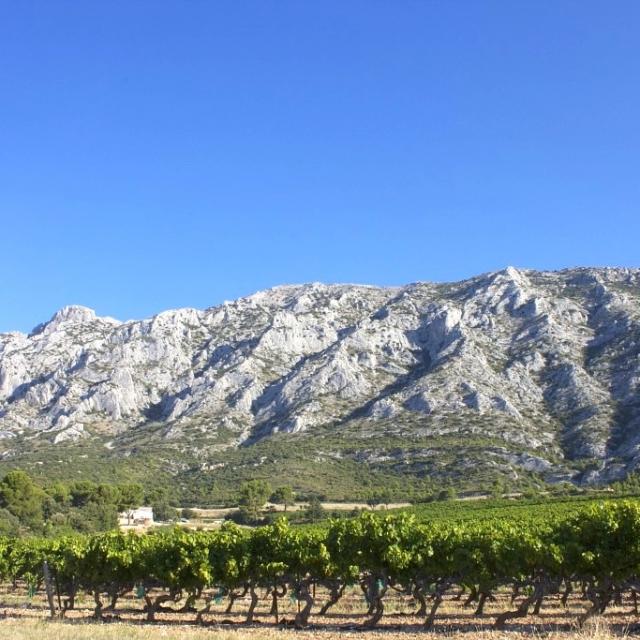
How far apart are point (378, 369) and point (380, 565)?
128 m

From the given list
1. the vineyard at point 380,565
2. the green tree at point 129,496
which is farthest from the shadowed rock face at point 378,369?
the vineyard at point 380,565

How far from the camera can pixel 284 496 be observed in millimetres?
98250

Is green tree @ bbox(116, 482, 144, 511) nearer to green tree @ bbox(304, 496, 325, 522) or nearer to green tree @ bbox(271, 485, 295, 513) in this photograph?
green tree @ bbox(271, 485, 295, 513)

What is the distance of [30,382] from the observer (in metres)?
164

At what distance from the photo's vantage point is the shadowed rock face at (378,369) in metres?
121

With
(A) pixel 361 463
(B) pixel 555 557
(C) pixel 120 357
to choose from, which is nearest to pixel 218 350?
(C) pixel 120 357

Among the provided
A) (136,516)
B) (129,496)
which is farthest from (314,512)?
(129,496)

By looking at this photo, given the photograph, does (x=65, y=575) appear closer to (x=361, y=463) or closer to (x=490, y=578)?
(x=490, y=578)

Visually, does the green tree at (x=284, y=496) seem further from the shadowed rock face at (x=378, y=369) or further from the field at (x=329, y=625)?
the field at (x=329, y=625)

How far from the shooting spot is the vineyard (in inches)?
878

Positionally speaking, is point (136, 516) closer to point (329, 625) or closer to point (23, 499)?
point (23, 499)

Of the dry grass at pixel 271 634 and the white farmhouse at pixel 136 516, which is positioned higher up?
the dry grass at pixel 271 634

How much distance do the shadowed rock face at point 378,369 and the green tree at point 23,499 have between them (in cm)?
5796

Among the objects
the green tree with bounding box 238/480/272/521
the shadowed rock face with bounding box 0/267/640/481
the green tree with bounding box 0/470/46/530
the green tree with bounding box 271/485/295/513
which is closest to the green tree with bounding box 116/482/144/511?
the green tree with bounding box 0/470/46/530
